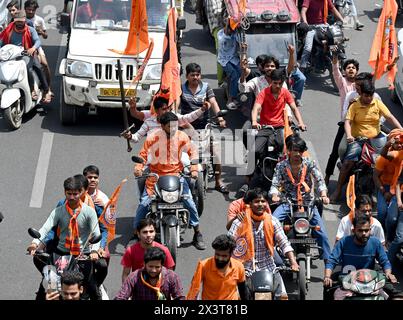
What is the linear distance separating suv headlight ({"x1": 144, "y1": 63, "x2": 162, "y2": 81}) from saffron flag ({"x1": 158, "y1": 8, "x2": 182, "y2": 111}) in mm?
1198

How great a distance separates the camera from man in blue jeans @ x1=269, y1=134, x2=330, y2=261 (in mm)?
18156

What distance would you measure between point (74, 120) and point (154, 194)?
4933 millimetres

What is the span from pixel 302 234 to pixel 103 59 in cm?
623

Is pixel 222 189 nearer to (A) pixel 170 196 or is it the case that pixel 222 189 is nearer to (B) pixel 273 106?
(B) pixel 273 106

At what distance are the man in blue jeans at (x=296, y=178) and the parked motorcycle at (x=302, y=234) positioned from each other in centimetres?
7

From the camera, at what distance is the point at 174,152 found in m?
18.9

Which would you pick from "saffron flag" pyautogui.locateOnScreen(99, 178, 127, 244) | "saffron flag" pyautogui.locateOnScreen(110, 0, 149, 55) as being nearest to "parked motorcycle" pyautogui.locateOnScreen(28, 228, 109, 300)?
"saffron flag" pyautogui.locateOnScreen(99, 178, 127, 244)

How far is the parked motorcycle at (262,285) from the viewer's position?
1594 centimetres

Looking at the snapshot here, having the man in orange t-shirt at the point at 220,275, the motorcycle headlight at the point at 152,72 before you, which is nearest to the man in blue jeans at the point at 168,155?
the man in orange t-shirt at the point at 220,275

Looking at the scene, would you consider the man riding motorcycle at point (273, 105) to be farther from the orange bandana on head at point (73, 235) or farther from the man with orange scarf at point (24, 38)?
the man with orange scarf at point (24, 38)

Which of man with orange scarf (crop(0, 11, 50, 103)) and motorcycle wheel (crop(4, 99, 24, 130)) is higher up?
man with orange scarf (crop(0, 11, 50, 103))

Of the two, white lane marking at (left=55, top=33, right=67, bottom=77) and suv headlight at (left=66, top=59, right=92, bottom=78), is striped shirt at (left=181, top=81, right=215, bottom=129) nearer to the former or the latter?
suv headlight at (left=66, top=59, right=92, bottom=78)

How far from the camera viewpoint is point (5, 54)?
Answer: 23.1 meters

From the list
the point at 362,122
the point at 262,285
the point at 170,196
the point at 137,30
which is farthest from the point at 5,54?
the point at 262,285
